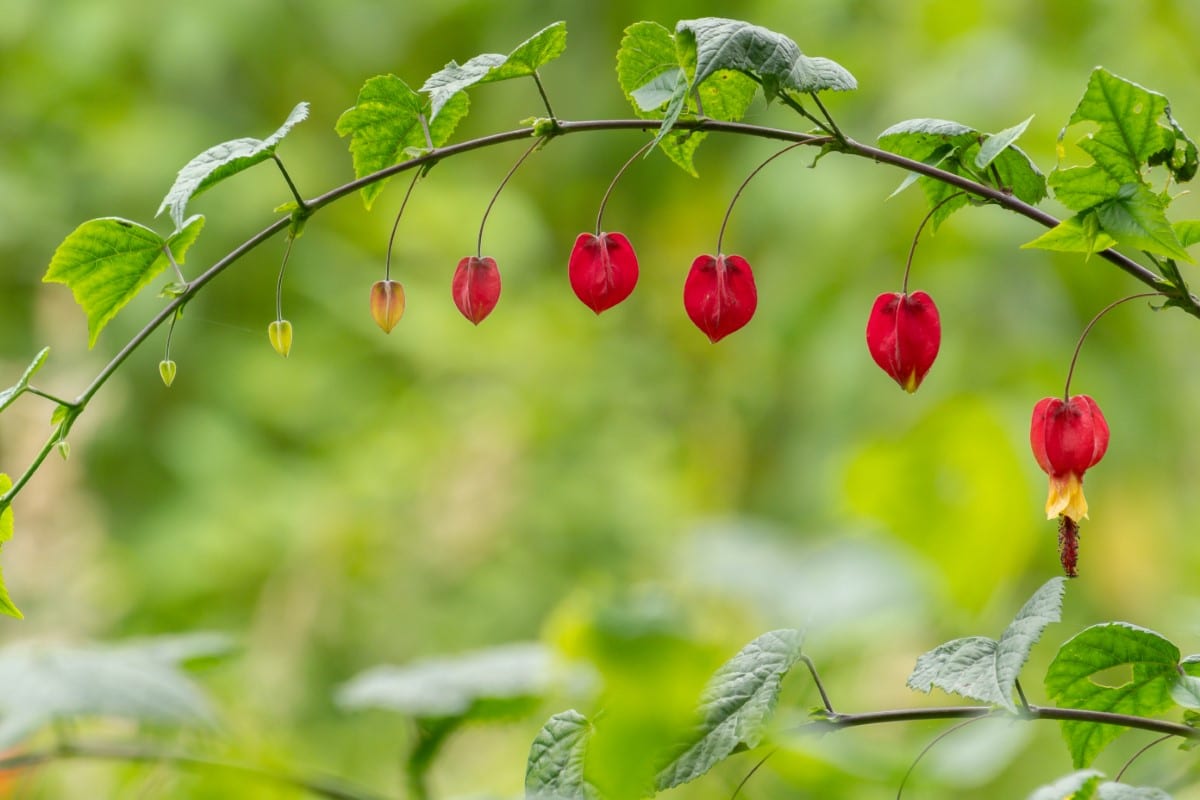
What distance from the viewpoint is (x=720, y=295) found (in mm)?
590

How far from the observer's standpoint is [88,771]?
1664mm

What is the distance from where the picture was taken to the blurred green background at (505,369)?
1.71 m

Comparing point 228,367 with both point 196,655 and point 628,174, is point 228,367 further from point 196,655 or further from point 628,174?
point 196,655

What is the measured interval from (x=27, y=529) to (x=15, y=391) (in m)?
1.33

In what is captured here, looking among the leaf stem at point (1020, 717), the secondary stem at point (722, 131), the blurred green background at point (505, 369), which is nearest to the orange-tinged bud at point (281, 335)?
the secondary stem at point (722, 131)

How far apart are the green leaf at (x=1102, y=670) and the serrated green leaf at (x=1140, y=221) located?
0.42 feet

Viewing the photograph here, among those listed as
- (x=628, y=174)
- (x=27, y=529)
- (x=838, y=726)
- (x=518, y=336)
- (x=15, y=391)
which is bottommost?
(x=838, y=726)

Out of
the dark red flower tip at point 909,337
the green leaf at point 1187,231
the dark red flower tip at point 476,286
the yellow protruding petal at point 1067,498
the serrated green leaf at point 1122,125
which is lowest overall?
the yellow protruding petal at point 1067,498

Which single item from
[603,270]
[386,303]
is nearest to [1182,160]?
[603,270]

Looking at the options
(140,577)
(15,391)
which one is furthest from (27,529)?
(15,391)

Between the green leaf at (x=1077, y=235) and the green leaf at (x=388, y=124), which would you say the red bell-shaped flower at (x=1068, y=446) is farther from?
the green leaf at (x=388, y=124)

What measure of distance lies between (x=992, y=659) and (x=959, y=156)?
0.20 meters

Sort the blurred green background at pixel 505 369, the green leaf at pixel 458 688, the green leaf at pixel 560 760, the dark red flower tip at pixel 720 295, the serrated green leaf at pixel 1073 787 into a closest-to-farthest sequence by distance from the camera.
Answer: the serrated green leaf at pixel 1073 787, the green leaf at pixel 560 760, the dark red flower tip at pixel 720 295, the green leaf at pixel 458 688, the blurred green background at pixel 505 369

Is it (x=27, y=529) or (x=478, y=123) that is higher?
(x=478, y=123)
